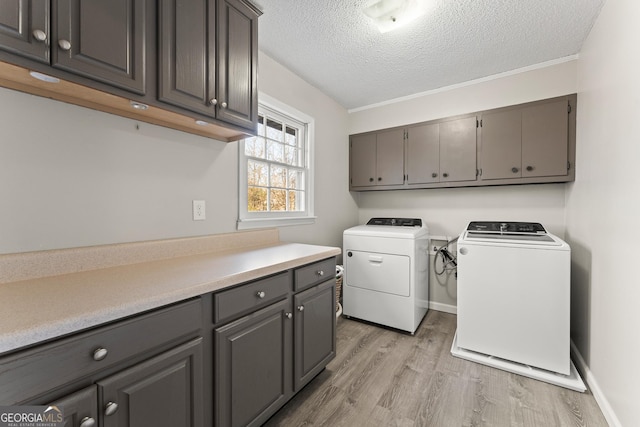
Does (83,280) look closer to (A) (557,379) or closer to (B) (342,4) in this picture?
(B) (342,4)

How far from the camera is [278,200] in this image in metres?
2.51

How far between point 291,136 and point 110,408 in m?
2.34

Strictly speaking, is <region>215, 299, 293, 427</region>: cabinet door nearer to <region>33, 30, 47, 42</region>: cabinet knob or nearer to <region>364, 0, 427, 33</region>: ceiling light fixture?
<region>33, 30, 47, 42</region>: cabinet knob

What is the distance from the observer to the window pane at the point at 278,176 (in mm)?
2459

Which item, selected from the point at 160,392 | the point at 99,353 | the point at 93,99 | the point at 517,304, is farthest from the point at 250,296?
the point at 517,304

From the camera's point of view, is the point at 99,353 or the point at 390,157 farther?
the point at 390,157

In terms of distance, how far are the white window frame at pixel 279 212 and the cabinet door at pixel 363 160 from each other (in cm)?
78

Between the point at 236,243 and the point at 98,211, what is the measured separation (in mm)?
817

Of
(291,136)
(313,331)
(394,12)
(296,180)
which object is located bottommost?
(313,331)

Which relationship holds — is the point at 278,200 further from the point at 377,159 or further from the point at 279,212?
the point at 377,159

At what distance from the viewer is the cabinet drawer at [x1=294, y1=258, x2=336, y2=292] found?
1.59 m

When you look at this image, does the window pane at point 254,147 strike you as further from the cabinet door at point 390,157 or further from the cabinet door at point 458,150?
the cabinet door at point 458,150

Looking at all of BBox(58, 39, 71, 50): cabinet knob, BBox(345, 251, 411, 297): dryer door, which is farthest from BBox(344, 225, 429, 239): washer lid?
BBox(58, 39, 71, 50): cabinet knob

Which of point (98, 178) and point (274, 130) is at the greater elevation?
point (274, 130)
